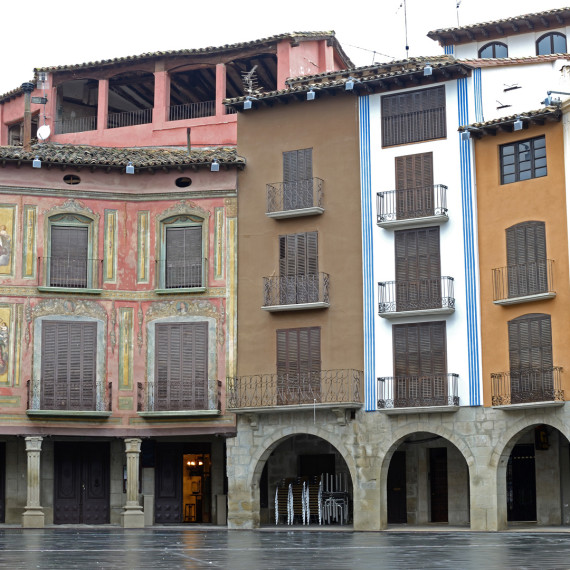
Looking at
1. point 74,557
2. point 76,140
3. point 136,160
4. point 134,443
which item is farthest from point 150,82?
point 74,557

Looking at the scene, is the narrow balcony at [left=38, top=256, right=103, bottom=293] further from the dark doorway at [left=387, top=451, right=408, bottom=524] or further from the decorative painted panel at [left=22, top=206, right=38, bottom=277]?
the dark doorway at [left=387, top=451, right=408, bottom=524]

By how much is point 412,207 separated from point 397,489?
1019 cm

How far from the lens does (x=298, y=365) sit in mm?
41500

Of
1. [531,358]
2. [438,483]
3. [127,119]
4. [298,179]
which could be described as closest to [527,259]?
[531,358]

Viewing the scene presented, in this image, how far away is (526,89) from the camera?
4059cm

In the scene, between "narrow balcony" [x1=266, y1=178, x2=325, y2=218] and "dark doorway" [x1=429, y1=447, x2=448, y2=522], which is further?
"dark doorway" [x1=429, y1=447, x2=448, y2=522]

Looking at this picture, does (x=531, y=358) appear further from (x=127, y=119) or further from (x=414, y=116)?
(x=127, y=119)

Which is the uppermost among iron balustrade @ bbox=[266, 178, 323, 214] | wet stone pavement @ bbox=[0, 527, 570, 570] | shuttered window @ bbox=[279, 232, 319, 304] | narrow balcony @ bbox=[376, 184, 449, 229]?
iron balustrade @ bbox=[266, 178, 323, 214]

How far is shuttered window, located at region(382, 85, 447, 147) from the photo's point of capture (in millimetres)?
40969

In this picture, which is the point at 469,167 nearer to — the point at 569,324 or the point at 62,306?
the point at 569,324

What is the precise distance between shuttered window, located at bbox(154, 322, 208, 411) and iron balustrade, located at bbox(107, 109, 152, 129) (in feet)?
38.2

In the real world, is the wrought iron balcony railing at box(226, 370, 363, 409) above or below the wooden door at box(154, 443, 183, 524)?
above

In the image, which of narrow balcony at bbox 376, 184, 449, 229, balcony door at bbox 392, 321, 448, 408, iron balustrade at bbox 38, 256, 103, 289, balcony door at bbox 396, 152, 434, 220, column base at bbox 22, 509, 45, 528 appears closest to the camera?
balcony door at bbox 392, 321, 448, 408

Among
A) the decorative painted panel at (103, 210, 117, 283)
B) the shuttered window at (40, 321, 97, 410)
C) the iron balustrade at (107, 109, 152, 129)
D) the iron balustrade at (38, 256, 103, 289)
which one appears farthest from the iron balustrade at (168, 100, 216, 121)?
the shuttered window at (40, 321, 97, 410)
